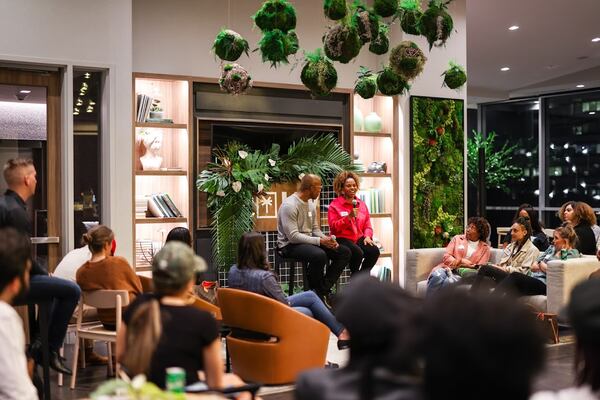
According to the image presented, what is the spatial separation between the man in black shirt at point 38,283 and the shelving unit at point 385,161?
5.05 meters

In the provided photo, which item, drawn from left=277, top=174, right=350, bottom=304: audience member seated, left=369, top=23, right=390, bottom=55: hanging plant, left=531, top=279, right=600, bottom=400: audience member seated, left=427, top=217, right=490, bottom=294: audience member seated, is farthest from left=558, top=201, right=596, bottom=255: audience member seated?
left=531, top=279, right=600, bottom=400: audience member seated

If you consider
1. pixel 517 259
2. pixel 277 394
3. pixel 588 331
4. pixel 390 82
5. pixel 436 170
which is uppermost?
pixel 390 82

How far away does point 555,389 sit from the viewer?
552cm

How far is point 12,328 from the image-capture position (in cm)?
289

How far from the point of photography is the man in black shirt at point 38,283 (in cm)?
505

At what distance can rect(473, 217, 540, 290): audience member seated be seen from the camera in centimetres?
770

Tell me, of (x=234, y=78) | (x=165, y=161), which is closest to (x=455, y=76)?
(x=234, y=78)

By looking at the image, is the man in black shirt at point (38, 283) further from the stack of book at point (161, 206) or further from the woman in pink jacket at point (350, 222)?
the woman in pink jacket at point (350, 222)

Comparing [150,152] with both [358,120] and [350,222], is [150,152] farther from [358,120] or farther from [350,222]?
[358,120]

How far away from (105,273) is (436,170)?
17.5ft

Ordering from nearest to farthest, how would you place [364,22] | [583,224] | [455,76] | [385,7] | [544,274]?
[385,7] < [364,22] < [455,76] < [544,274] < [583,224]

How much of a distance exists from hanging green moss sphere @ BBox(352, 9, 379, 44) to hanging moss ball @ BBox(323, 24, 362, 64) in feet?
0.16

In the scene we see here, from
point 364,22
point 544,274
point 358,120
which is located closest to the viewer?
point 364,22

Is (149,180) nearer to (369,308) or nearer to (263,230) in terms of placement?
(263,230)
